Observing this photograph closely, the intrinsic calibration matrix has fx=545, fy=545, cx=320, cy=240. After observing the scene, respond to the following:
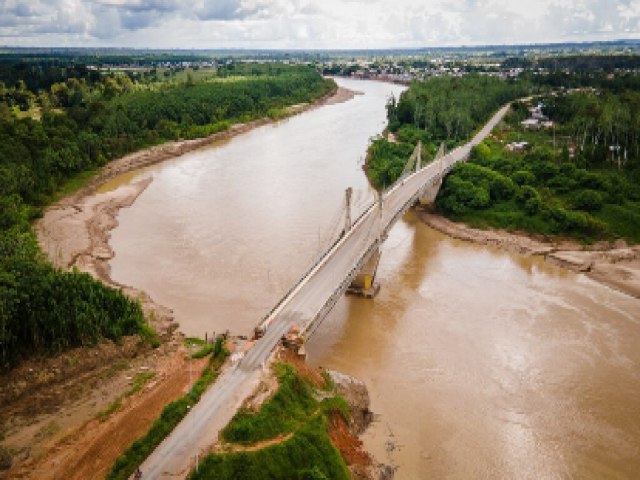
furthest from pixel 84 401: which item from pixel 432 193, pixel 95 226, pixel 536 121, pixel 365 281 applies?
pixel 536 121

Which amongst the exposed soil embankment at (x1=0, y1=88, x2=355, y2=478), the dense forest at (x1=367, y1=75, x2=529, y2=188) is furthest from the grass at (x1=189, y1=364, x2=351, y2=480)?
the dense forest at (x1=367, y1=75, x2=529, y2=188)

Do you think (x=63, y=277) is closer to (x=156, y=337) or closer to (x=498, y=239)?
(x=156, y=337)

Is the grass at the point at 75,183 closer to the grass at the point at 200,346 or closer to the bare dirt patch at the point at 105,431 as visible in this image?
the grass at the point at 200,346

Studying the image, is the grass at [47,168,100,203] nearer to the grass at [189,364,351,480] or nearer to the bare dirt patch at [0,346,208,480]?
the bare dirt patch at [0,346,208,480]

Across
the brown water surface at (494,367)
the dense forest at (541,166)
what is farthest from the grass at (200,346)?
the dense forest at (541,166)

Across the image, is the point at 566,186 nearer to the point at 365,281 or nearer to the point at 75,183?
the point at 365,281

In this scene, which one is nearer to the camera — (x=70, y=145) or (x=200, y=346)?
(x=200, y=346)
